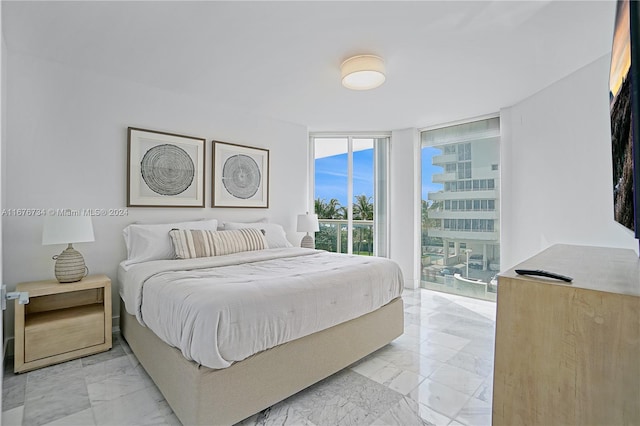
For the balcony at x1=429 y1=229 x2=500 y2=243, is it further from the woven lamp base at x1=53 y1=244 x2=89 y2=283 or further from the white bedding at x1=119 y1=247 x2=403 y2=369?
the woven lamp base at x1=53 y1=244 x2=89 y2=283

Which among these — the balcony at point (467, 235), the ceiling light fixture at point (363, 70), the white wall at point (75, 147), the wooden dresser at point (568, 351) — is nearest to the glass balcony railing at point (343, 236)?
the balcony at point (467, 235)

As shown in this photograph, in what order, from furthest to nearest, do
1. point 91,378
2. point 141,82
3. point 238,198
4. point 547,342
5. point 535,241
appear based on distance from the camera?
point 238,198 → point 535,241 → point 141,82 → point 91,378 → point 547,342

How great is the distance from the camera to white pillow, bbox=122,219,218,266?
2.81 meters

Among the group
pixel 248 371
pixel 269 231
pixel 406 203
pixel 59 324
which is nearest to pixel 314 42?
pixel 269 231

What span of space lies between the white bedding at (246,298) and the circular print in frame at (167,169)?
3.27 feet

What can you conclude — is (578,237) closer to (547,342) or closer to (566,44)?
(566,44)

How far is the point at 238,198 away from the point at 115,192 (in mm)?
1307

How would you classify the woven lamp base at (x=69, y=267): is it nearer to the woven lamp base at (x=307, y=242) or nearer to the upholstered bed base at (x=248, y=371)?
the upholstered bed base at (x=248, y=371)

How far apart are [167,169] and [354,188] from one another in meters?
2.84

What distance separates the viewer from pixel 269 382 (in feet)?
5.78

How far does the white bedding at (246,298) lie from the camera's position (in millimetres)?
1557

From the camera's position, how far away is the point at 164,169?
3.30 m

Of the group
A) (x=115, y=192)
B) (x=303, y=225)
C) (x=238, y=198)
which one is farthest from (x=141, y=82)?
(x=303, y=225)

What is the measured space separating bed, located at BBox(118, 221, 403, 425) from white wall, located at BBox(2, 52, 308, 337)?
0.68 m
